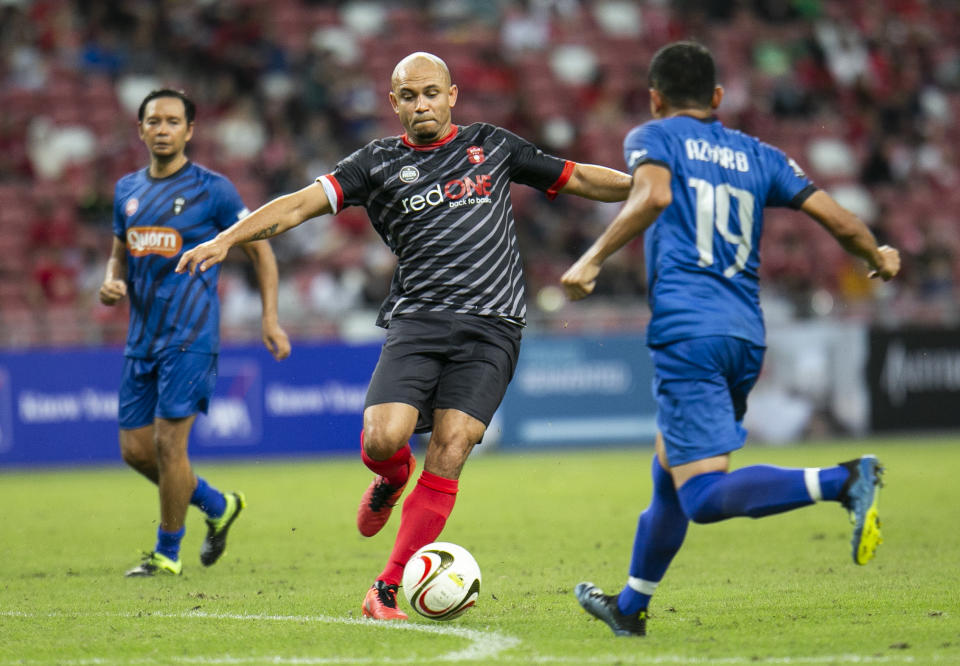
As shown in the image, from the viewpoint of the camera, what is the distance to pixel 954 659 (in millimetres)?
4613

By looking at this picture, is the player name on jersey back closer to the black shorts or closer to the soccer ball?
the black shorts

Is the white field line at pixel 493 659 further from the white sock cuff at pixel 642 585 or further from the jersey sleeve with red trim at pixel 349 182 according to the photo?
the jersey sleeve with red trim at pixel 349 182

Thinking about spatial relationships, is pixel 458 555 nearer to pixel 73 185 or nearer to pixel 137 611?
pixel 137 611

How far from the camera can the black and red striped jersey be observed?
5.97 metres

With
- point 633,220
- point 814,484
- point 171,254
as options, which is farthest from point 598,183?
point 171,254

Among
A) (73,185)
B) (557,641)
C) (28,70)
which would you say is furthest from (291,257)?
(557,641)

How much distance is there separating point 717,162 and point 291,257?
1282 cm

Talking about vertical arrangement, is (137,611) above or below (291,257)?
below

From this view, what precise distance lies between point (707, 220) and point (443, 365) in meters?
1.57

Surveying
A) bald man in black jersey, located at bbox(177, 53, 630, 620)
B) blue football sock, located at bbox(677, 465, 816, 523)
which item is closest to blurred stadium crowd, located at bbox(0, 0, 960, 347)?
bald man in black jersey, located at bbox(177, 53, 630, 620)

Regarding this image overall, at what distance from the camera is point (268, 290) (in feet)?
25.4

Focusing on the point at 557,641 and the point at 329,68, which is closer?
the point at 557,641

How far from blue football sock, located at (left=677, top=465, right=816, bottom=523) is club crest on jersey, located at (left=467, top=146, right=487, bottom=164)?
2024 millimetres

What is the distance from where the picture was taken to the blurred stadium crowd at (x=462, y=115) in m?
16.8
